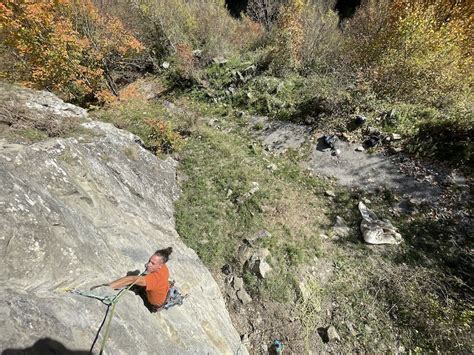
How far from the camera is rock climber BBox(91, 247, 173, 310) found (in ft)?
11.9

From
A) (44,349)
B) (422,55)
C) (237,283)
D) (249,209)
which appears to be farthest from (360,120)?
(44,349)

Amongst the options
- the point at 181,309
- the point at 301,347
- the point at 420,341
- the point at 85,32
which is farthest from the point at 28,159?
the point at 85,32

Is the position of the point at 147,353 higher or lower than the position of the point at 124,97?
higher

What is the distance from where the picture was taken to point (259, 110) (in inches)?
514

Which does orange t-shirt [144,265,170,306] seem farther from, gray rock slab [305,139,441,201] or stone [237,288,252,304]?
gray rock slab [305,139,441,201]

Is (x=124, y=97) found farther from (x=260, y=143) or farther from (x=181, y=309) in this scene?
(x=181, y=309)

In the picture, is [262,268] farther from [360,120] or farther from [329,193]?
[360,120]

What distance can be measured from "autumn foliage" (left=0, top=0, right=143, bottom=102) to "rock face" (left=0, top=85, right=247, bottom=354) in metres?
5.58

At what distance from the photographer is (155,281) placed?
373cm

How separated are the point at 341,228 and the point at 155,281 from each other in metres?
5.51

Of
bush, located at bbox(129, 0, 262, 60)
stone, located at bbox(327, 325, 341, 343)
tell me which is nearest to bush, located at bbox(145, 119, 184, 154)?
stone, located at bbox(327, 325, 341, 343)

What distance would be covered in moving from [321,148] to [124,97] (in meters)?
11.1

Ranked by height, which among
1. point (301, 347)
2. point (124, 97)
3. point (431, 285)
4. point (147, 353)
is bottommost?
point (124, 97)

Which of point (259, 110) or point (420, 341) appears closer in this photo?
point (420, 341)
